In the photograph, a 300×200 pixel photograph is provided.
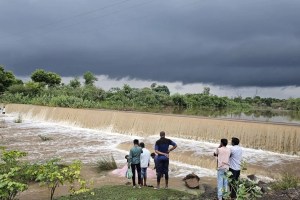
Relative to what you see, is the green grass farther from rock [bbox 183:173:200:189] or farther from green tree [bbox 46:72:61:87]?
green tree [bbox 46:72:61:87]

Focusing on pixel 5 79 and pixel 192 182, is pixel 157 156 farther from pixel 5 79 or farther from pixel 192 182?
pixel 5 79

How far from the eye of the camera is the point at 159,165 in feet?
30.0

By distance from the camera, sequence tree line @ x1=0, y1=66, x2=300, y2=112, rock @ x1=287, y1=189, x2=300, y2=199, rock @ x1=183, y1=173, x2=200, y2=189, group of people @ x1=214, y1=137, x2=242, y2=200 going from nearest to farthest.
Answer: rock @ x1=287, y1=189, x2=300, y2=199
group of people @ x1=214, y1=137, x2=242, y2=200
rock @ x1=183, y1=173, x2=200, y2=189
tree line @ x1=0, y1=66, x2=300, y2=112

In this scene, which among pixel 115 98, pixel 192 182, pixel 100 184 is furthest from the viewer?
pixel 115 98

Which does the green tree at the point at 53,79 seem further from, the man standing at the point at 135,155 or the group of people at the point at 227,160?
the group of people at the point at 227,160

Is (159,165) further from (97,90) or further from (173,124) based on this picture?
(97,90)

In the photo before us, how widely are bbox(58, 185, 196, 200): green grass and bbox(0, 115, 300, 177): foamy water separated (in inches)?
121

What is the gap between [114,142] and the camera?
1886 cm

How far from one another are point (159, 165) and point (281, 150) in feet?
25.2

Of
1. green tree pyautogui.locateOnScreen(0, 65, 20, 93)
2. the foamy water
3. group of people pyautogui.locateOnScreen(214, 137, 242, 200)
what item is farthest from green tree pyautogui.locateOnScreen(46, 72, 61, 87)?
group of people pyautogui.locateOnScreen(214, 137, 242, 200)

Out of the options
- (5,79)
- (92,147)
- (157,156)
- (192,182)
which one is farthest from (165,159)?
(5,79)

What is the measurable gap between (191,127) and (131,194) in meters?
10.4

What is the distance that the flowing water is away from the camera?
512 inches

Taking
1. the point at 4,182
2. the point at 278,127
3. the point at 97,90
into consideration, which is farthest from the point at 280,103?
the point at 4,182
